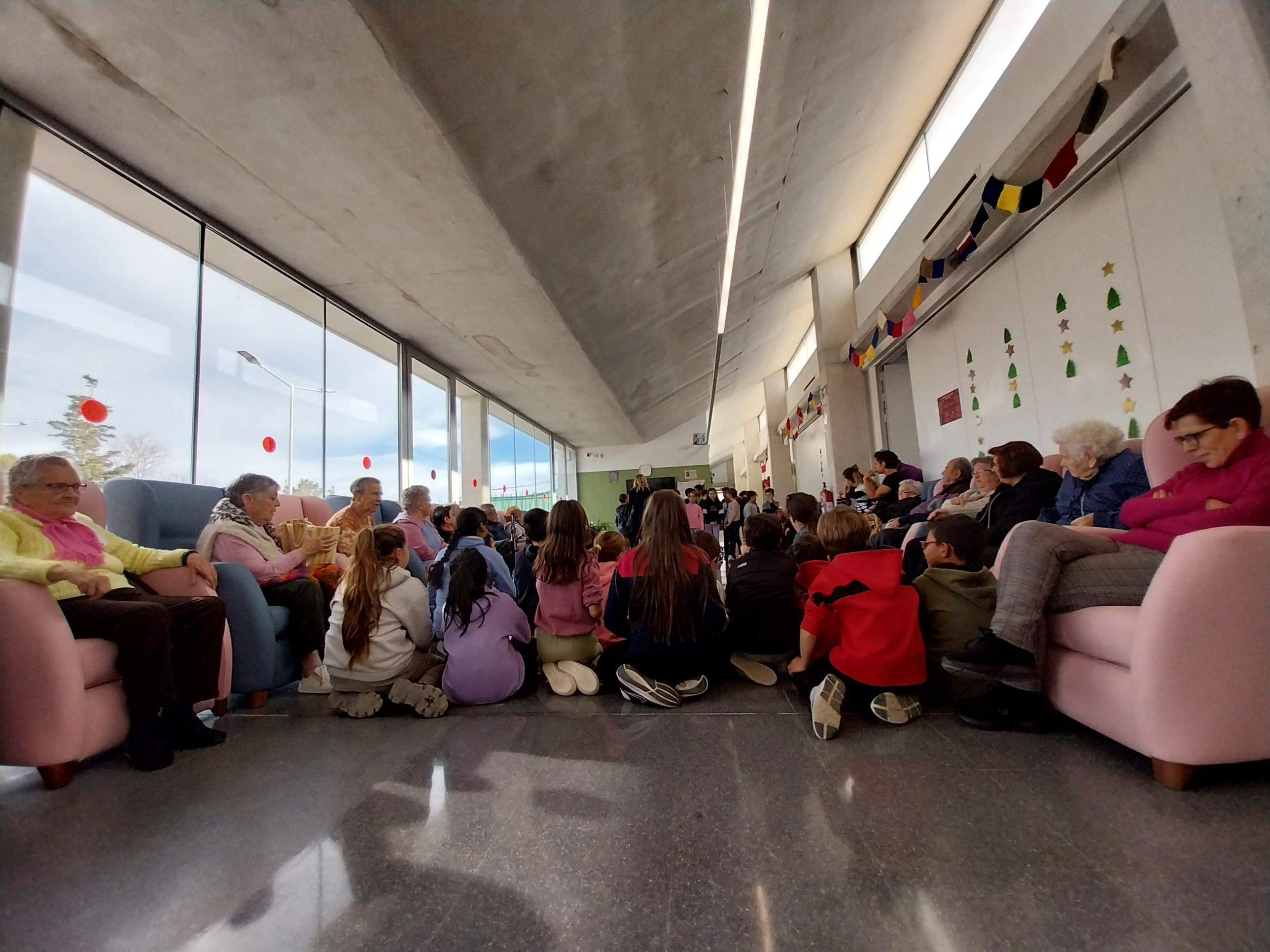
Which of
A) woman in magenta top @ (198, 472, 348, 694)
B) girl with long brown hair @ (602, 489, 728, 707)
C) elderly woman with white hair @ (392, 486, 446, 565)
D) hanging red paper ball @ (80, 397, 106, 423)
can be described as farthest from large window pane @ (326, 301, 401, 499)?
girl with long brown hair @ (602, 489, 728, 707)

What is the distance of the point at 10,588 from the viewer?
1.64 meters

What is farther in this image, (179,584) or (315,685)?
(315,685)

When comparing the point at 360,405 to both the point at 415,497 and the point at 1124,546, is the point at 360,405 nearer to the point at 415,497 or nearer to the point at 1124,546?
the point at 415,497

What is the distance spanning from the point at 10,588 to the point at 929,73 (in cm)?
634

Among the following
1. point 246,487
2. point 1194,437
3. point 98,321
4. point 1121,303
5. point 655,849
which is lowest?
point 655,849

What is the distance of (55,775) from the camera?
1.68 meters

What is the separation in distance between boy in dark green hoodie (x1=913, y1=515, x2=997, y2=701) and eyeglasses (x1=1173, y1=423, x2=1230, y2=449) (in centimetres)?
63

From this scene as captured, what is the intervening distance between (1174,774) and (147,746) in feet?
9.53

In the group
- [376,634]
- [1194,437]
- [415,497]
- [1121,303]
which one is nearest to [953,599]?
[1194,437]

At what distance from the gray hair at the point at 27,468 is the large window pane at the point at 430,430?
15.5 feet

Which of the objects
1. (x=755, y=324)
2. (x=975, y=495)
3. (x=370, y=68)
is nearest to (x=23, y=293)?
(x=370, y=68)

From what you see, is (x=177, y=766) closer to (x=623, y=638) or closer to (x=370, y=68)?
(x=623, y=638)

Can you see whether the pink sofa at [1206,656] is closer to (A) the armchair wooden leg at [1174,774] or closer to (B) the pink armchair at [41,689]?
(A) the armchair wooden leg at [1174,774]

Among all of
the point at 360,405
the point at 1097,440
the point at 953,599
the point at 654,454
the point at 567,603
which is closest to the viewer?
the point at 953,599
